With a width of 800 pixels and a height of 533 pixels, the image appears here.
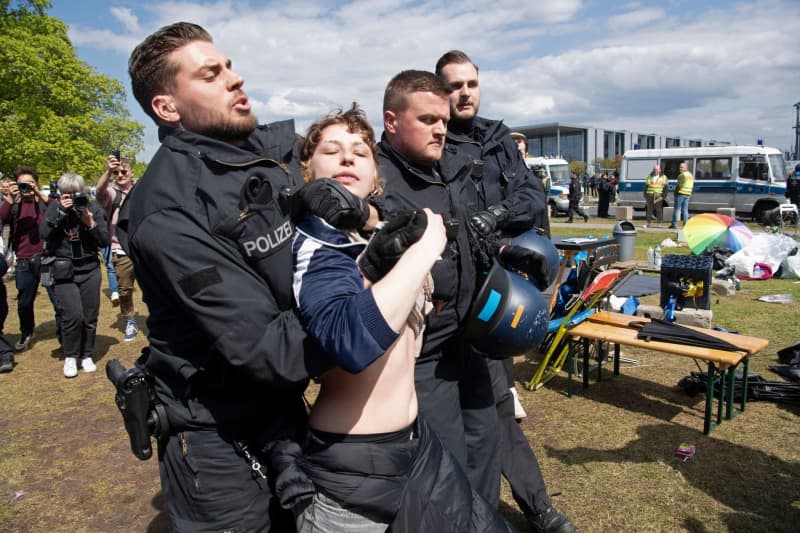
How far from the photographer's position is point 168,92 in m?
1.71

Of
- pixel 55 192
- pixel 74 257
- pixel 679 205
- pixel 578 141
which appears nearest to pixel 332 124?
pixel 74 257

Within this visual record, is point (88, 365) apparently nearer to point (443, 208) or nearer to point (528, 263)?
point (443, 208)

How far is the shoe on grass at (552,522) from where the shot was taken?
2.99 metres

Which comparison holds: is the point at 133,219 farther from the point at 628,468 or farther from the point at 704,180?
the point at 704,180

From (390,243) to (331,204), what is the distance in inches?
7.7

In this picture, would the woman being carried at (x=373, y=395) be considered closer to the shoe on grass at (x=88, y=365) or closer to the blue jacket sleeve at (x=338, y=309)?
the blue jacket sleeve at (x=338, y=309)

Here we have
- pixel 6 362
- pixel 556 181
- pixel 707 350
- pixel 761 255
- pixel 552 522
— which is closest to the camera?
pixel 552 522

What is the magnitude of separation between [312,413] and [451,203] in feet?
4.13

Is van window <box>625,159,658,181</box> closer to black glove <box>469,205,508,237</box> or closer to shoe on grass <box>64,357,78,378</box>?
shoe on grass <box>64,357,78,378</box>

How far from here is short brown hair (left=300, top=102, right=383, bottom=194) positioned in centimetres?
198

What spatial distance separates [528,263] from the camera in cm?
267

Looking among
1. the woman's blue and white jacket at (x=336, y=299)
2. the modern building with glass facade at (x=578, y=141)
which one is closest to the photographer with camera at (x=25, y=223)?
the woman's blue and white jacket at (x=336, y=299)

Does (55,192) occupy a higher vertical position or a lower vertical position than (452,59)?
lower

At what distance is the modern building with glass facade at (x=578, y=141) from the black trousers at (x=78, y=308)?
63.2 m
